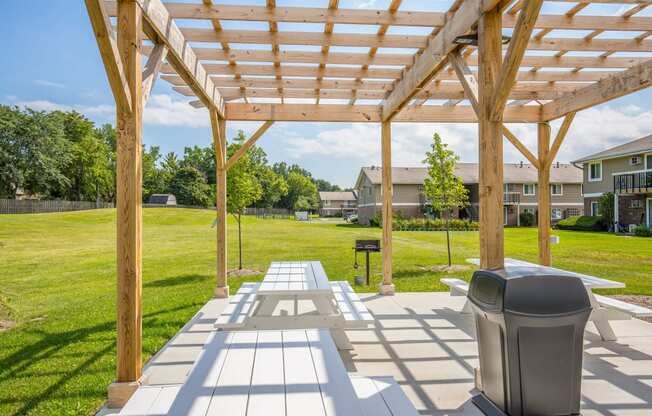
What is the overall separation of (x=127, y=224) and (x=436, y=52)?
12.2 feet

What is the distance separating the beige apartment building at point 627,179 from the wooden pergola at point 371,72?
21848 millimetres

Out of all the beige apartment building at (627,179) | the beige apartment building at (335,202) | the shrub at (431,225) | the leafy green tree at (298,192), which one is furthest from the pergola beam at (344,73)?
the leafy green tree at (298,192)

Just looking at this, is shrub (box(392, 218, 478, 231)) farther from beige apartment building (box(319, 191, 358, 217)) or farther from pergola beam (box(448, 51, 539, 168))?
beige apartment building (box(319, 191, 358, 217))

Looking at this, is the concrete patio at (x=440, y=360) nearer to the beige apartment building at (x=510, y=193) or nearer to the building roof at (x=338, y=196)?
the beige apartment building at (x=510, y=193)

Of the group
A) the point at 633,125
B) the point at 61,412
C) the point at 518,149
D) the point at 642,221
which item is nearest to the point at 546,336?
the point at 61,412

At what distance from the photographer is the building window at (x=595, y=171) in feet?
90.5

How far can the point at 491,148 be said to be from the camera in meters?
3.64

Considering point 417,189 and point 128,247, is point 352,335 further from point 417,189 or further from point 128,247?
point 417,189

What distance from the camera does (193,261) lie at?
540 inches

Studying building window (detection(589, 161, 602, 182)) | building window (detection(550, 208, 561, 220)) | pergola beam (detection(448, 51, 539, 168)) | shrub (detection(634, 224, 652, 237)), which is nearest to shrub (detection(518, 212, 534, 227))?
building window (detection(550, 208, 561, 220))

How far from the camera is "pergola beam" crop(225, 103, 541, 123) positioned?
25.3 feet

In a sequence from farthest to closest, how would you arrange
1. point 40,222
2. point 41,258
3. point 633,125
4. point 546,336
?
point 40,222 < point 633,125 < point 41,258 < point 546,336

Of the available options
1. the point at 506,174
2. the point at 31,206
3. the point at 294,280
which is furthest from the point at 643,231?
the point at 31,206

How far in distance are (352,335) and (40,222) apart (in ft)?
105
